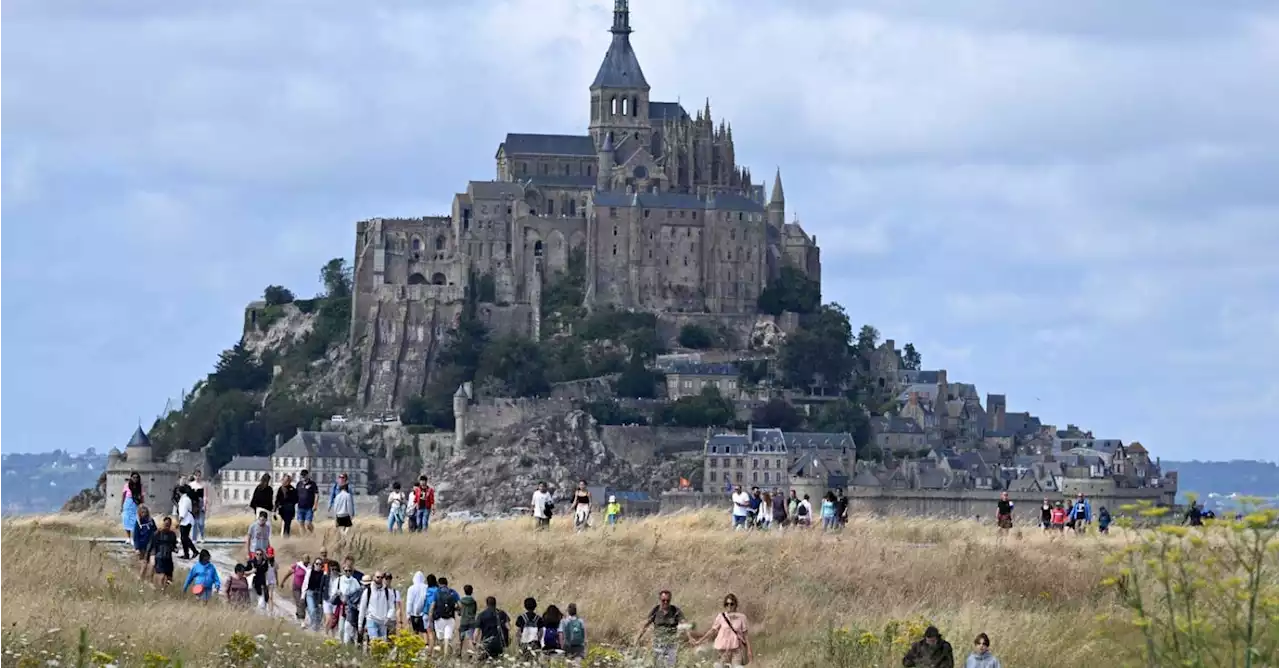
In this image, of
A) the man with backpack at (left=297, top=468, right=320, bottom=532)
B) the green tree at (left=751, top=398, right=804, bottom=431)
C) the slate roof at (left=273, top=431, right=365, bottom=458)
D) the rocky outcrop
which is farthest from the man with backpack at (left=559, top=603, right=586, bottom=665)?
the green tree at (left=751, top=398, right=804, bottom=431)

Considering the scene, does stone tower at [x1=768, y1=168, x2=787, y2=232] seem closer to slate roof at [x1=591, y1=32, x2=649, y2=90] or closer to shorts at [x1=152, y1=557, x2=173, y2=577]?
Result: slate roof at [x1=591, y1=32, x2=649, y2=90]

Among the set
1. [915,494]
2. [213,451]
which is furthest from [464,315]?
[915,494]

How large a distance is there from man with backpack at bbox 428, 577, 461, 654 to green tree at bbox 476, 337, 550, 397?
8611 centimetres

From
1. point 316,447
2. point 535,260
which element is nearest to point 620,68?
point 535,260

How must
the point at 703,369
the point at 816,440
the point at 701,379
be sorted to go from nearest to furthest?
the point at 816,440
the point at 701,379
the point at 703,369

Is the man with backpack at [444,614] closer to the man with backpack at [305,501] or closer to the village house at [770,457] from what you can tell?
the man with backpack at [305,501]

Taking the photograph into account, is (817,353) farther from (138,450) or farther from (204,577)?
(204,577)

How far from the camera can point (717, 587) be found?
2977 centimetres

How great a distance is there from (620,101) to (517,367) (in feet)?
59.4

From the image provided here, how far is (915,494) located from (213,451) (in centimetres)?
2945

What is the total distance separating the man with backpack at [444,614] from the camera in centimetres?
2498

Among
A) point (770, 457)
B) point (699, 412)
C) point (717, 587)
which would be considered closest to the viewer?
point (717, 587)

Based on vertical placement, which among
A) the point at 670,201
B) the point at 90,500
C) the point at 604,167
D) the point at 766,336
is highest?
the point at 604,167

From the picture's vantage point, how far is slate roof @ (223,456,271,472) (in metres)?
106
